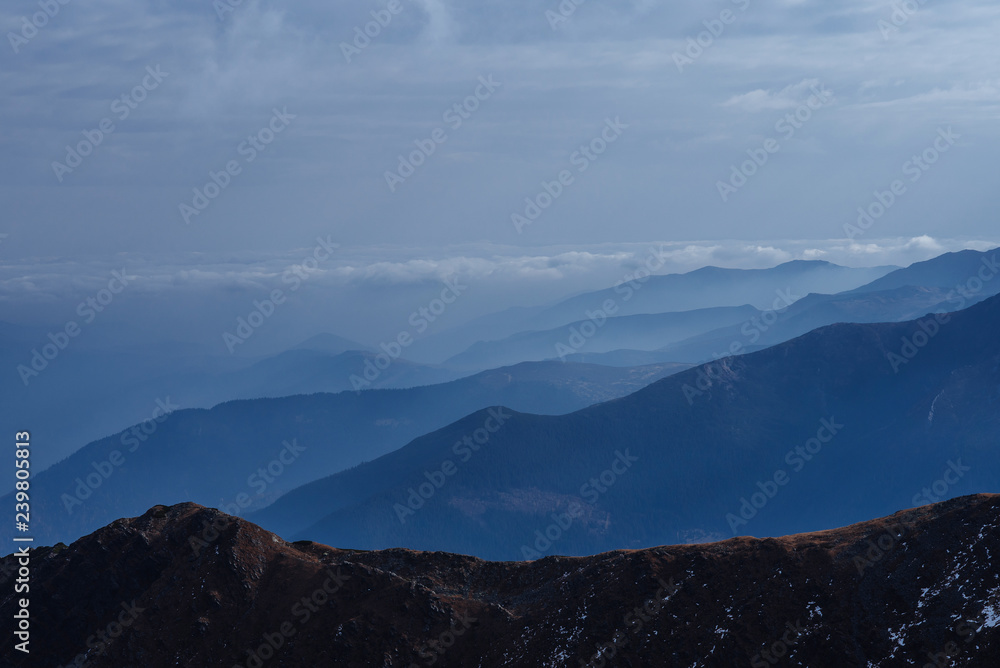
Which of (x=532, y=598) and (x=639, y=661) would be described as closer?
(x=639, y=661)

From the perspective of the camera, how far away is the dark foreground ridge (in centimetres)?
9769

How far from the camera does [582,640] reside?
10700cm

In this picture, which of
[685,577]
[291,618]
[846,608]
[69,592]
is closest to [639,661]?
[685,577]

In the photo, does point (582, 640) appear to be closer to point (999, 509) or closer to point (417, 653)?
point (417, 653)

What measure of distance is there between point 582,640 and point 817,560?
33585 millimetres

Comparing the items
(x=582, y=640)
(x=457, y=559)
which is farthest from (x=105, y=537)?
(x=582, y=640)

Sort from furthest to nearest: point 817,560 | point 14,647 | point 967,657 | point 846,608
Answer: point 14,647
point 817,560
point 846,608
point 967,657

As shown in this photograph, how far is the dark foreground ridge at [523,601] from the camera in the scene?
320ft

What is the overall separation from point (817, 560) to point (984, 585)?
20.4 m

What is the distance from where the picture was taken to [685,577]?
11362 centimetres

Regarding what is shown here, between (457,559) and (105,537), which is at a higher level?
(105,537)

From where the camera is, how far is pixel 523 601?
118 meters

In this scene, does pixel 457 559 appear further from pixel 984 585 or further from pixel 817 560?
pixel 984 585

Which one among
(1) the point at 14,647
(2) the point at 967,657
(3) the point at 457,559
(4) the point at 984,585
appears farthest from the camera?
(3) the point at 457,559
